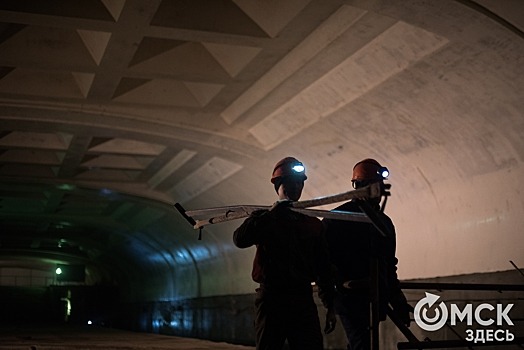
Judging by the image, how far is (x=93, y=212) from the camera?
77.4ft

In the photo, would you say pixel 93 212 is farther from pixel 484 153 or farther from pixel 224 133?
pixel 484 153

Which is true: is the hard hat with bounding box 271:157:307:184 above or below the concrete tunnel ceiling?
below

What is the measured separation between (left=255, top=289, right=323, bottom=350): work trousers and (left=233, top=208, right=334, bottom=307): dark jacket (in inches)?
2.5

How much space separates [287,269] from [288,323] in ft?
1.11

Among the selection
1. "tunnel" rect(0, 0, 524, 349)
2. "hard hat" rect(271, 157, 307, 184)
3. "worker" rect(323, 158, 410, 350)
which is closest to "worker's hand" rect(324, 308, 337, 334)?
"worker" rect(323, 158, 410, 350)

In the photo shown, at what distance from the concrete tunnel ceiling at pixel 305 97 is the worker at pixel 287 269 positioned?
121 inches

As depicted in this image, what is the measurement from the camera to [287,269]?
15.6 feet

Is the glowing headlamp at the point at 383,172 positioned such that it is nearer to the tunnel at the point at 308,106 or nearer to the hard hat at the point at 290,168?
the hard hat at the point at 290,168

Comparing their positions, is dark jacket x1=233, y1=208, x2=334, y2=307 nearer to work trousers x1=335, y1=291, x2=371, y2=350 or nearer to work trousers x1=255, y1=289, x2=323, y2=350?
work trousers x1=255, y1=289, x2=323, y2=350

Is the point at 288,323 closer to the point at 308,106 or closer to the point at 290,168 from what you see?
the point at 290,168

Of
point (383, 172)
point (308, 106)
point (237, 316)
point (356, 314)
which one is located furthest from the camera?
point (237, 316)

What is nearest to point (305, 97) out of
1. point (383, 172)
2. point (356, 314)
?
point (383, 172)

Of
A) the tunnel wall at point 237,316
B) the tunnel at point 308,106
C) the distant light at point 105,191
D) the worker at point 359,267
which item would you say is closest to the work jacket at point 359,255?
the worker at point 359,267

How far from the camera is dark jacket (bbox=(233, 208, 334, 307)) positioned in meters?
4.73
